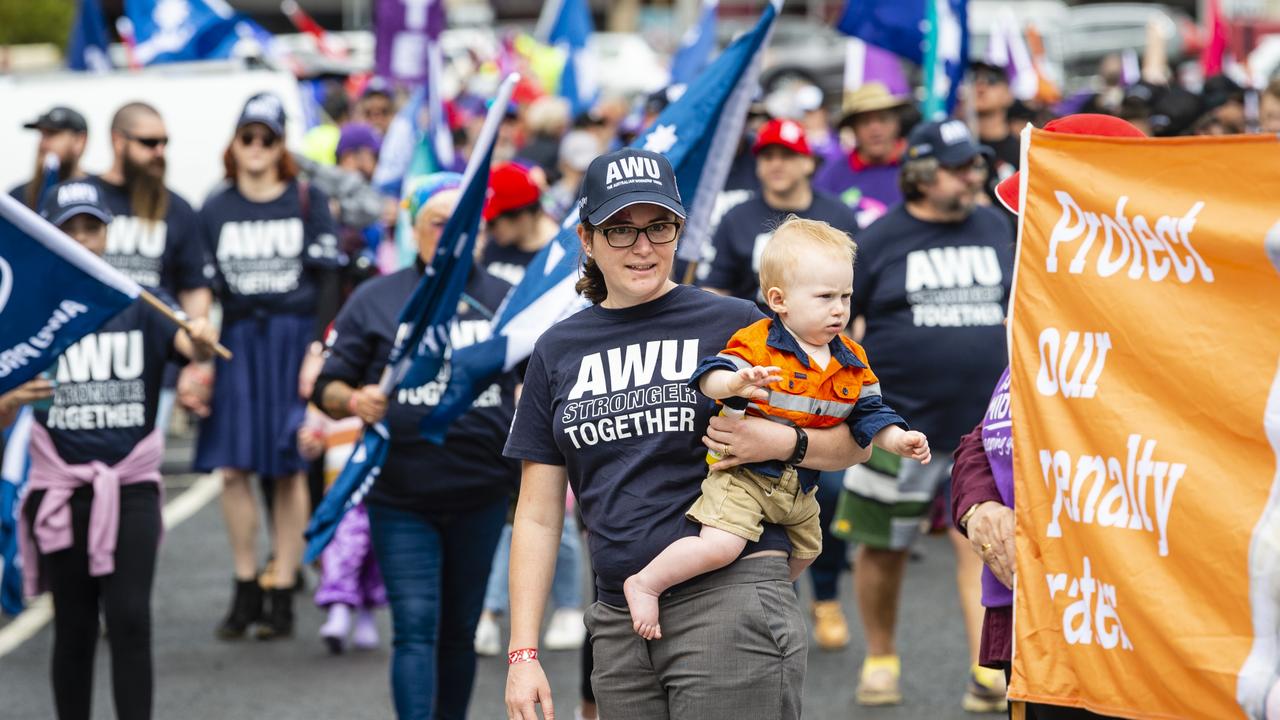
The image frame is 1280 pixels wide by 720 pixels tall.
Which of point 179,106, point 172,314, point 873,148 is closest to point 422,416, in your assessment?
point 172,314

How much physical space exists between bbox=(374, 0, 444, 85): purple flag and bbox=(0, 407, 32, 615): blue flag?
5.90 metres

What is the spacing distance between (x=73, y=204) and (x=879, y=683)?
139 inches

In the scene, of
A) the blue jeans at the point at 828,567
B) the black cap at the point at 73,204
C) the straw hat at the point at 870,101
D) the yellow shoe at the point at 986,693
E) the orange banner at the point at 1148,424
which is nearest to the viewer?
the orange banner at the point at 1148,424

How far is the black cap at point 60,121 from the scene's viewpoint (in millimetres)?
8094

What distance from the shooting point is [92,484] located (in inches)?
233

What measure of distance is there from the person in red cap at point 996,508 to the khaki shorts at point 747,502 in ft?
1.43

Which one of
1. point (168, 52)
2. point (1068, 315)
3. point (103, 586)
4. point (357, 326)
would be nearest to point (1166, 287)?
point (1068, 315)

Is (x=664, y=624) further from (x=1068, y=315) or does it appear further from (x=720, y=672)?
(x=1068, y=315)

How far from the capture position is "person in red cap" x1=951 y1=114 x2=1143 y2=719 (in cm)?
381

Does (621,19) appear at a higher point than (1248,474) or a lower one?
higher

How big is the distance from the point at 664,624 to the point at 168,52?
11.9m

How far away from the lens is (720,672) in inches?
144

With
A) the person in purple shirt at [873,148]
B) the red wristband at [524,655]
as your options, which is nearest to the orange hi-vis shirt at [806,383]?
the red wristband at [524,655]

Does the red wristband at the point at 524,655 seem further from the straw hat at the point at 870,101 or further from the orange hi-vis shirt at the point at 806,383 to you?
the straw hat at the point at 870,101
